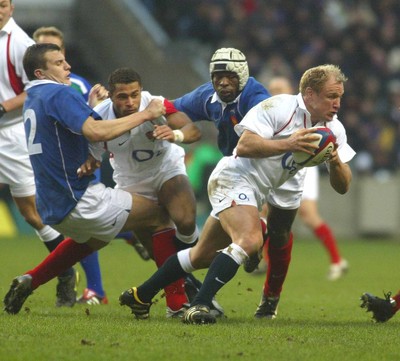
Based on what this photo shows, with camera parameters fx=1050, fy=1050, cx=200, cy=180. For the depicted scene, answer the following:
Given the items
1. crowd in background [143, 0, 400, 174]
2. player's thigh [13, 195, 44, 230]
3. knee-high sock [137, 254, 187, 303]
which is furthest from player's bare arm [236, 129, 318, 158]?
crowd in background [143, 0, 400, 174]

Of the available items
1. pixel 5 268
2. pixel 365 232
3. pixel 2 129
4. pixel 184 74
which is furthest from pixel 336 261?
pixel 184 74

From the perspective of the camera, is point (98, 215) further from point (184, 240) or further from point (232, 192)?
point (232, 192)

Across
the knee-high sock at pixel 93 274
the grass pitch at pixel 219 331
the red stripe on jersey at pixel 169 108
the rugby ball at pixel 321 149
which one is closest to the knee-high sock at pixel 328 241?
the grass pitch at pixel 219 331

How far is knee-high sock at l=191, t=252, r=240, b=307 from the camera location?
6.98 meters

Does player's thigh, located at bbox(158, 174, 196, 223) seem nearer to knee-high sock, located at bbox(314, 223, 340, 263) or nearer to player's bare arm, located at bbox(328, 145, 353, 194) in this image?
player's bare arm, located at bbox(328, 145, 353, 194)

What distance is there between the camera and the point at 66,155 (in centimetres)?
736

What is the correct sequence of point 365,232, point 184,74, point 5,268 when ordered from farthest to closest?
point 184,74
point 365,232
point 5,268

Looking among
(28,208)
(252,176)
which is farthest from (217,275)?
(28,208)

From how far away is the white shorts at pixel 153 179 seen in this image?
7.84 metres

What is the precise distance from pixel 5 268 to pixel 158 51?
9.76 metres

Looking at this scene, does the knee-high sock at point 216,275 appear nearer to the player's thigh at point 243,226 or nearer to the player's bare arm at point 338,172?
the player's thigh at point 243,226

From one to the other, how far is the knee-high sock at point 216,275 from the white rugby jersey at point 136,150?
1111 mm

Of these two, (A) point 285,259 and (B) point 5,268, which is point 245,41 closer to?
(B) point 5,268

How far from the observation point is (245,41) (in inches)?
814
